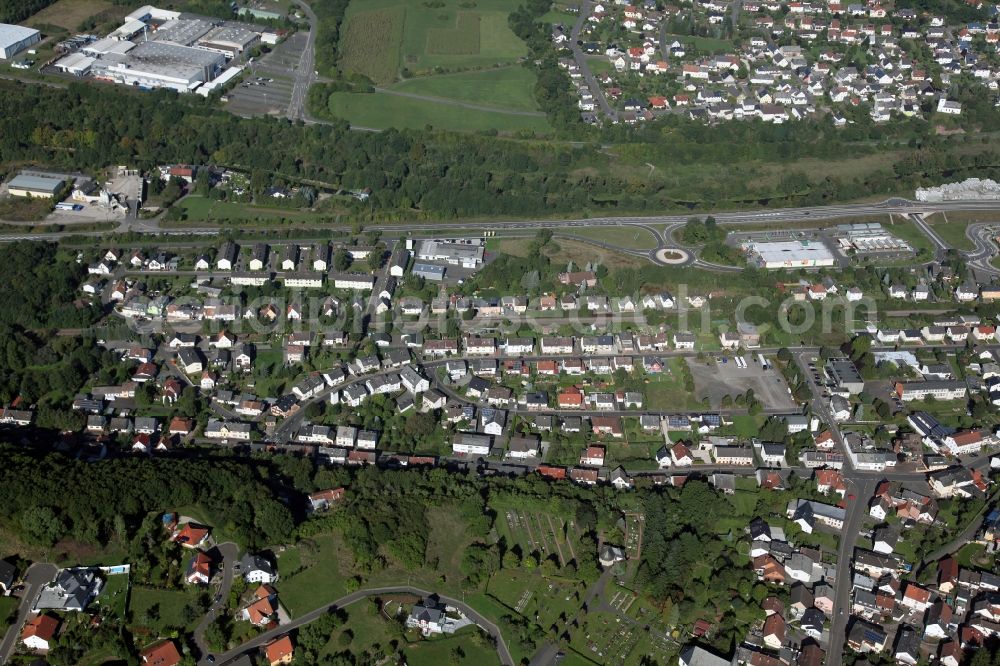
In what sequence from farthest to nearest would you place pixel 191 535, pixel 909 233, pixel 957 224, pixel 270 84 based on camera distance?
pixel 270 84, pixel 957 224, pixel 909 233, pixel 191 535

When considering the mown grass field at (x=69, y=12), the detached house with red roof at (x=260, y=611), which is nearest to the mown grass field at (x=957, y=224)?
the detached house with red roof at (x=260, y=611)

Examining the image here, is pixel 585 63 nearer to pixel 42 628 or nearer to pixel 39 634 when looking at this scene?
pixel 42 628

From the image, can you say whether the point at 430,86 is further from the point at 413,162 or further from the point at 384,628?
the point at 384,628

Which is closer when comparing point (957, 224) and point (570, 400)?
point (570, 400)

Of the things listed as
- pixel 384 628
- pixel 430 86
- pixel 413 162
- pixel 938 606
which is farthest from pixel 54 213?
pixel 938 606

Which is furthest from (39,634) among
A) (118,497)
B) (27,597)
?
(118,497)

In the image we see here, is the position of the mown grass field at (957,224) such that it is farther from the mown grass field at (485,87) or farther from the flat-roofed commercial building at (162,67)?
the flat-roofed commercial building at (162,67)

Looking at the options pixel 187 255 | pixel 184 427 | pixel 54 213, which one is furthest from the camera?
pixel 54 213
